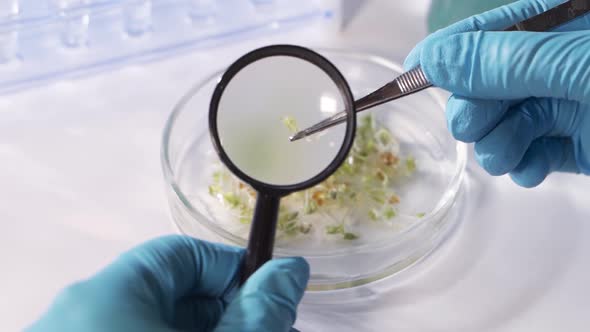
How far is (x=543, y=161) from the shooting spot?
4.40 feet

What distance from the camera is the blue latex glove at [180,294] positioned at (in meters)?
0.97

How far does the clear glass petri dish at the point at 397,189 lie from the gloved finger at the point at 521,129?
0.14 metres

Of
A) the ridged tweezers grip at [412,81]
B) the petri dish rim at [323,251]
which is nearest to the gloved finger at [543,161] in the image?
the petri dish rim at [323,251]

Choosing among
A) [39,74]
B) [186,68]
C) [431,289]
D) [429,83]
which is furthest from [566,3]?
[39,74]

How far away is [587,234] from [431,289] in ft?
1.33

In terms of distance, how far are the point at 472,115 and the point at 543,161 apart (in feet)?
0.83

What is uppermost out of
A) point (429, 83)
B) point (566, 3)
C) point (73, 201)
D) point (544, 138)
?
point (566, 3)

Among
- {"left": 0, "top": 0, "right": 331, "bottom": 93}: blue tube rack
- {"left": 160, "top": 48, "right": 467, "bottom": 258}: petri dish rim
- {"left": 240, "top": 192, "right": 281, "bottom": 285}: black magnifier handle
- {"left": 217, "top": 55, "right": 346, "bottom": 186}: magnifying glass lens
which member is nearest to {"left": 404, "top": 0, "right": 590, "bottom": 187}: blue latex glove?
{"left": 160, "top": 48, "right": 467, "bottom": 258}: petri dish rim

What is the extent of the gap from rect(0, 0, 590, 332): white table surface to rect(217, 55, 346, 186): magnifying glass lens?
31 centimetres

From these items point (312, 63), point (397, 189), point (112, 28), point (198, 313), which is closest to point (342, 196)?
point (397, 189)

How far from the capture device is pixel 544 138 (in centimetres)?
140

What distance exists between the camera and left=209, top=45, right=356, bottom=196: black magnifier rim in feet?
3.78

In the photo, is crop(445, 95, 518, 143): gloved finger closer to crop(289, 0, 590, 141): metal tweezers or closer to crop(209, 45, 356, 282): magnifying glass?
crop(289, 0, 590, 141): metal tweezers

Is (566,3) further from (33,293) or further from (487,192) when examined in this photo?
(33,293)
